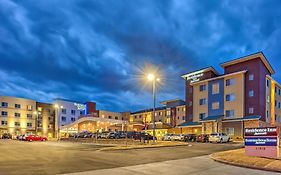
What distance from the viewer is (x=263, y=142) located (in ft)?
59.4

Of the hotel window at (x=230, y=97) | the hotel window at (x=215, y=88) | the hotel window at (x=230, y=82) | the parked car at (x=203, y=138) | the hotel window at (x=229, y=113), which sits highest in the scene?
the hotel window at (x=230, y=82)

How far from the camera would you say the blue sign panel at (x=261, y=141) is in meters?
17.5

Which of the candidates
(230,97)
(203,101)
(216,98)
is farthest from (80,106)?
(230,97)

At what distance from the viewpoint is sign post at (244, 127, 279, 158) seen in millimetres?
17422

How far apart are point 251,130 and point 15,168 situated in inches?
600

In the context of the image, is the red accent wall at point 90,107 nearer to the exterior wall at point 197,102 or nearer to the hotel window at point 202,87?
the exterior wall at point 197,102

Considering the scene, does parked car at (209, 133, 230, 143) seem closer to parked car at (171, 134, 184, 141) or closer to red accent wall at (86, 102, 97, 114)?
parked car at (171, 134, 184, 141)

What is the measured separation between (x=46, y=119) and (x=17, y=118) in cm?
1390

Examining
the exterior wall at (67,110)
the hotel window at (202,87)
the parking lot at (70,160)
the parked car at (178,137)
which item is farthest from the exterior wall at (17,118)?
the parking lot at (70,160)

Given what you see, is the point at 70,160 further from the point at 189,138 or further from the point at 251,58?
the point at 251,58

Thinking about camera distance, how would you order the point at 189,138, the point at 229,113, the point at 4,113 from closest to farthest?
the point at 189,138 → the point at 229,113 → the point at 4,113

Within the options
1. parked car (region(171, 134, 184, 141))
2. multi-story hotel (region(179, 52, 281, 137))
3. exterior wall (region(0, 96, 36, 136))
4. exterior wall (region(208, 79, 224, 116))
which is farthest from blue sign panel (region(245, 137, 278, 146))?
exterior wall (region(0, 96, 36, 136))

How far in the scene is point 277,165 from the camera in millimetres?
14109

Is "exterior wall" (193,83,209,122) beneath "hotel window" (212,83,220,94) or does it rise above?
beneath
